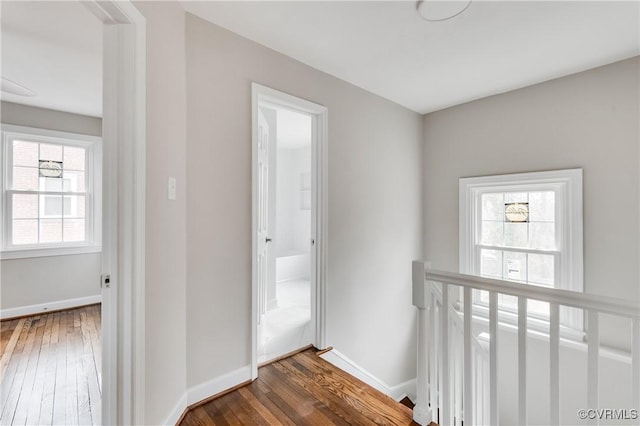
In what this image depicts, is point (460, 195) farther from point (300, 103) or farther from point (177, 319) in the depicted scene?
point (177, 319)

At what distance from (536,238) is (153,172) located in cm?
335

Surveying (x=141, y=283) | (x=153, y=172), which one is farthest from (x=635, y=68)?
(x=141, y=283)

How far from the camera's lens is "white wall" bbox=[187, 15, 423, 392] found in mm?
1776

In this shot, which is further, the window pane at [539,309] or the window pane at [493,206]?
the window pane at [493,206]

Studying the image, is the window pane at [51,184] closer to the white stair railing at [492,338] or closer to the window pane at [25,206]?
the window pane at [25,206]

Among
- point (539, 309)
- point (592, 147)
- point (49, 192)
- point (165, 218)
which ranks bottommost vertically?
point (539, 309)

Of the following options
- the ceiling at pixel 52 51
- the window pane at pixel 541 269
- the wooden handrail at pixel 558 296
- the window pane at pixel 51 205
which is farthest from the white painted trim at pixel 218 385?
the window pane at pixel 51 205

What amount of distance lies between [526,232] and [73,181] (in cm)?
551

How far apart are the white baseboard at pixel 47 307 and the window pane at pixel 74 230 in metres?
0.79

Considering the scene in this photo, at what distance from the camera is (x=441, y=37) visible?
199cm

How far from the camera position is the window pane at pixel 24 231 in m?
3.29

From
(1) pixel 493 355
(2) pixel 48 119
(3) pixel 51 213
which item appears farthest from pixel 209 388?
(2) pixel 48 119

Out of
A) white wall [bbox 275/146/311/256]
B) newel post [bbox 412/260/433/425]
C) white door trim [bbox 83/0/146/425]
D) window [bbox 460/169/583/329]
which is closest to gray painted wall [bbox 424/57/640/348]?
window [bbox 460/169/583/329]

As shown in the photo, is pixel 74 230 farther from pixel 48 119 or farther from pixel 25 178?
pixel 48 119
